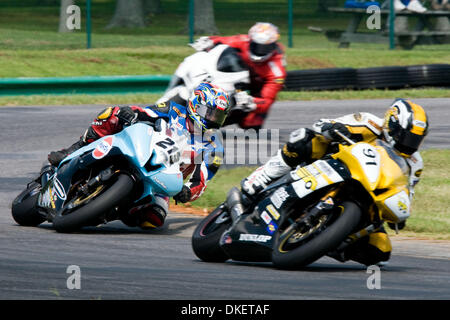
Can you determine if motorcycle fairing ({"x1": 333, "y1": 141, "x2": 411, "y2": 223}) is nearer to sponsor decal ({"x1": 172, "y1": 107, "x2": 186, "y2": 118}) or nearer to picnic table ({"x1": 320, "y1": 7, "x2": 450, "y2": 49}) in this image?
sponsor decal ({"x1": 172, "y1": 107, "x2": 186, "y2": 118})

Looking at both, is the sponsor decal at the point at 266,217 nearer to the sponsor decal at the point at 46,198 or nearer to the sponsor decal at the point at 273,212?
the sponsor decal at the point at 273,212

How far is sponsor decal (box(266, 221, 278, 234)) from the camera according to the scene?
7.11 m

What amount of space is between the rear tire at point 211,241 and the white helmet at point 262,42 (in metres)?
4.27

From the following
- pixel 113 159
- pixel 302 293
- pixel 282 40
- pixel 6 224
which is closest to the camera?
pixel 302 293

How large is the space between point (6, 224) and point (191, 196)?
1.80m

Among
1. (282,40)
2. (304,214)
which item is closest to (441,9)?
(282,40)

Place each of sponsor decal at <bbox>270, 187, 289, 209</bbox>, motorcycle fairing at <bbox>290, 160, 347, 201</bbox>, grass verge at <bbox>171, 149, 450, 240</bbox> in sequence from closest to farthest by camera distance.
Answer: motorcycle fairing at <bbox>290, 160, 347, 201</bbox> < sponsor decal at <bbox>270, 187, 289, 209</bbox> < grass verge at <bbox>171, 149, 450, 240</bbox>

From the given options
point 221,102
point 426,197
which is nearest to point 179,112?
point 221,102

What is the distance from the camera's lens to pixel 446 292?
6406 millimetres

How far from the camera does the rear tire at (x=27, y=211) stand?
9.38 meters

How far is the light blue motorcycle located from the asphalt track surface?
22cm

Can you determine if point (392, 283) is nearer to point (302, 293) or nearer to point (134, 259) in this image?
point (302, 293)

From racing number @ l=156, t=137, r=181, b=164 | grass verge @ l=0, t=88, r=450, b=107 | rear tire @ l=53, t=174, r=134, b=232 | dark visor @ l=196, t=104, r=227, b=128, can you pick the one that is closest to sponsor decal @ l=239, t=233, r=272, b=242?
rear tire @ l=53, t=174, r=134, b=232

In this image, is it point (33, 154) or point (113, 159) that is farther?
point (33, 154)
